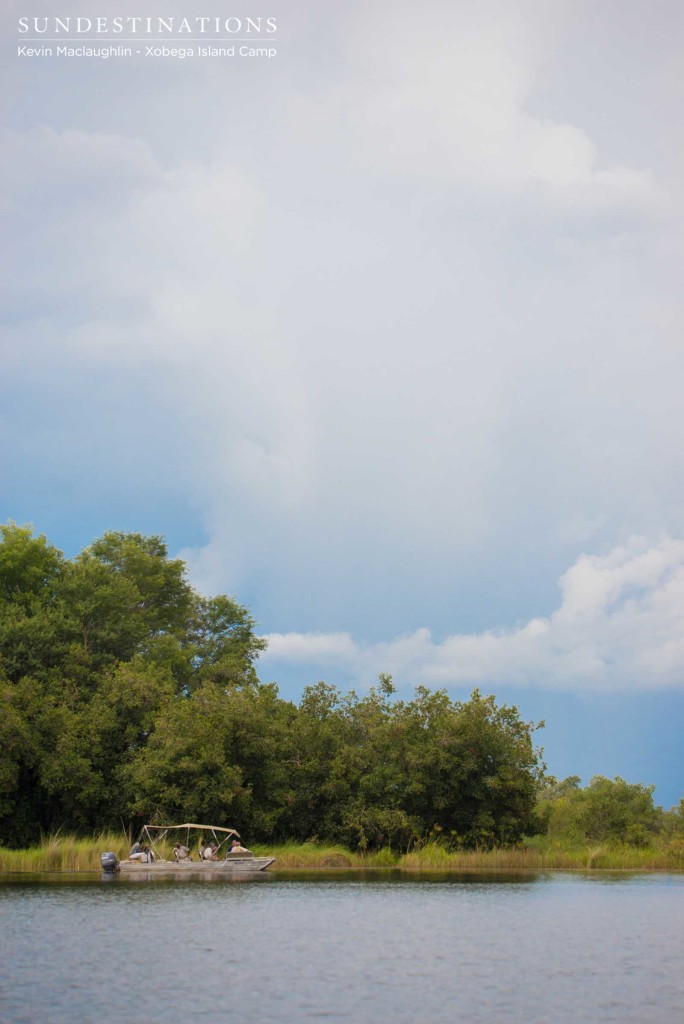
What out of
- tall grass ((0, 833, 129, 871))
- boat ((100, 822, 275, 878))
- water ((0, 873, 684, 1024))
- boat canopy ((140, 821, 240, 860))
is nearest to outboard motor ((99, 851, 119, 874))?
boat ((100, 822, 275, 878))

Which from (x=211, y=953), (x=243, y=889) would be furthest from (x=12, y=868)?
(x=211, y=953)

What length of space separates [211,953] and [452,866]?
2912 centimetres

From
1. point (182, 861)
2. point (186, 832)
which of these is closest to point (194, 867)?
point (182, 861)

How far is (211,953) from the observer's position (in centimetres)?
1834

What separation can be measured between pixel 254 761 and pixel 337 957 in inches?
1210

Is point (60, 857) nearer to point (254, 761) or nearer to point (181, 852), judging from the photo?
point (181, 852)

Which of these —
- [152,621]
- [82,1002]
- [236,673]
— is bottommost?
[82,1002]

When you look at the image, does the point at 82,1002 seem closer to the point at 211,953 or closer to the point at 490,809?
the point at 211,953

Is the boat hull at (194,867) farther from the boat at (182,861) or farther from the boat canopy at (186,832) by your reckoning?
the boat canopy at (186,832)

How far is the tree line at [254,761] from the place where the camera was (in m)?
46.6

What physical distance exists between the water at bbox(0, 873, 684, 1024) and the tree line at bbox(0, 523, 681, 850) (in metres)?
15.4

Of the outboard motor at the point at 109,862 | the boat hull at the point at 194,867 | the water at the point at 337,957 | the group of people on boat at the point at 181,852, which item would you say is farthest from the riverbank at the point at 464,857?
the water at the point at 337,957

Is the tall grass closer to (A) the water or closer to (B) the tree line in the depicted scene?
(B) the tree line

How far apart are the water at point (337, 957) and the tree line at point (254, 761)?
15.4 meters
